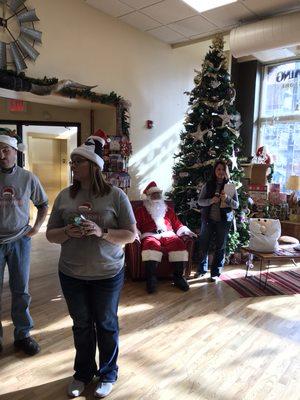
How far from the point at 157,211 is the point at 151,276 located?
2.69ft

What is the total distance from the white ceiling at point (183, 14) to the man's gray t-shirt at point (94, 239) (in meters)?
3.61

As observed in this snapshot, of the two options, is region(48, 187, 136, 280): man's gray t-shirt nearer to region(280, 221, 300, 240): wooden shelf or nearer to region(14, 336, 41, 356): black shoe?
region(14, 336, 41, 356): black shoe

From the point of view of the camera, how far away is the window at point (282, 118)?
597cm

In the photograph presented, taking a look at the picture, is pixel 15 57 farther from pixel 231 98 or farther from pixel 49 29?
pixel 231 98

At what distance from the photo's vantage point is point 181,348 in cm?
251

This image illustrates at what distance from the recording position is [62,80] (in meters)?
4.03

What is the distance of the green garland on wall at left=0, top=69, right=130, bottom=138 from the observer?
355cm

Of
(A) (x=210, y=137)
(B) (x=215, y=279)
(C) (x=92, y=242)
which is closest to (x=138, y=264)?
(B) (x=215, y=279)

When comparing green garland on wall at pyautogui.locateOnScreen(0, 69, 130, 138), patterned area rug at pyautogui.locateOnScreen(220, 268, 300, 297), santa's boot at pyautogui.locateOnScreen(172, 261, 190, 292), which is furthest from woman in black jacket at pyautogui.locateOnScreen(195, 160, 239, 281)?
green garland on wall at pyautogui.locateOnScreen(0, 69, 130, 138)

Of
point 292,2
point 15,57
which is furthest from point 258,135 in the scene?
point 15,57

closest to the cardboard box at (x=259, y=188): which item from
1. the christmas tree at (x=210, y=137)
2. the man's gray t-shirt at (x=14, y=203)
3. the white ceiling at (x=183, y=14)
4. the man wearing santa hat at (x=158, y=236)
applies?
the christmas tree at (x=210, y=137)

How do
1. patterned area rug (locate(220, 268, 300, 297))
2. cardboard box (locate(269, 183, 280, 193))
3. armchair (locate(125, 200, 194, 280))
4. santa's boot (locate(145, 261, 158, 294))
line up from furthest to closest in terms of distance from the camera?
cardboard box (locate(269, 183, 280, 193)) → armchair (locate(125, 200, 194, 280)) → patterned area rug (locate(220, 268, 300, 297)) → santa's boot (locate(145, 261, 158, 294))

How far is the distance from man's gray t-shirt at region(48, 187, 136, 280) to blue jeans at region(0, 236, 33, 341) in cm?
63

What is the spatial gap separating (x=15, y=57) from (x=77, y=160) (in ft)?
8.69
